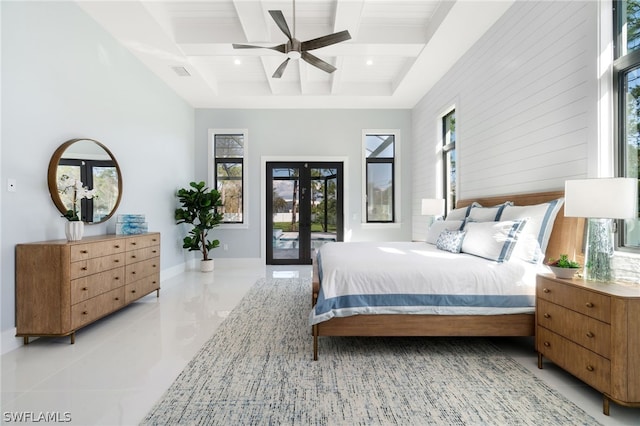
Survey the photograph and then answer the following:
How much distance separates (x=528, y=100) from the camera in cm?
320

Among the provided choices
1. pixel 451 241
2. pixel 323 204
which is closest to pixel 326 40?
pixel 451 241

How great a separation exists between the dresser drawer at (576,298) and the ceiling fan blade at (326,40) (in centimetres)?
279

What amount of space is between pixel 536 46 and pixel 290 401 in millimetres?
3757

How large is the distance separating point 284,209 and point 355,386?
16.5 ft

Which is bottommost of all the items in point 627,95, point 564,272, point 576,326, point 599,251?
point 576,326

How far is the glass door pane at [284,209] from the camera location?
22.6 ft

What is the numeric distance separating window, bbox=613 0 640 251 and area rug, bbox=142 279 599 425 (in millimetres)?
1304

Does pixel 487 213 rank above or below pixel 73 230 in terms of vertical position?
above

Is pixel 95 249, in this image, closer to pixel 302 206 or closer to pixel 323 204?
pixel 302 206

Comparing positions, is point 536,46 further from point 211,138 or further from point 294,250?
point 211,138

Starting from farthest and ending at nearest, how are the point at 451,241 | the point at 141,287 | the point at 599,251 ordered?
1. the point at 141,287
2. the point at 451,241
3. the point at 599,251

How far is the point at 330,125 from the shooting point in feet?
22.4

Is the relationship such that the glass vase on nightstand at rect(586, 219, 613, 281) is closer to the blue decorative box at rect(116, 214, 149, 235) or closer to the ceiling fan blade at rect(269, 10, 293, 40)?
the ceiling fan blade at rect(269, 10, 293, 40)

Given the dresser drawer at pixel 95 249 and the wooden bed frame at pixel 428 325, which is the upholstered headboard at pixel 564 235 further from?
the dresser drawer at pixel 95 249
